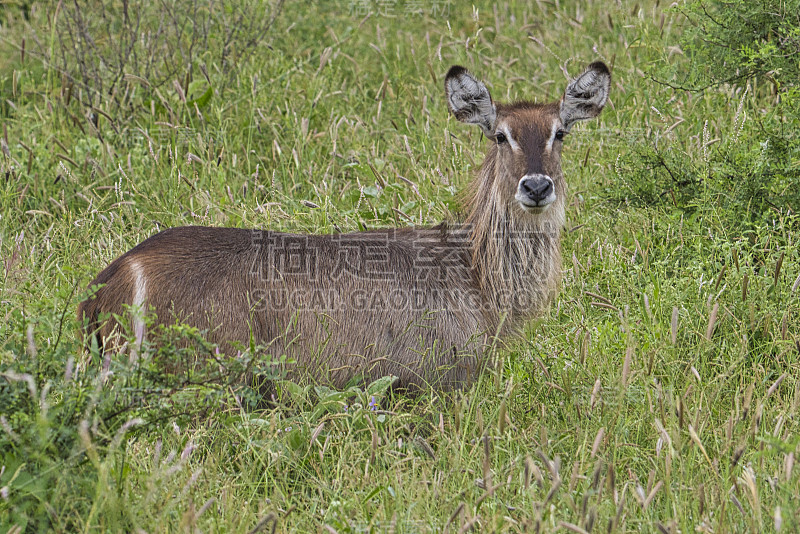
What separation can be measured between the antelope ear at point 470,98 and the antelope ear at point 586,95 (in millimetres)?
358

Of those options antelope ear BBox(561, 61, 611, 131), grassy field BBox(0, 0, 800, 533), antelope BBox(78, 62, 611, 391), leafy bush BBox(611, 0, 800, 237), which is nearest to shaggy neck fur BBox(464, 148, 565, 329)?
antelope BBox(78, 62, 611, 391)

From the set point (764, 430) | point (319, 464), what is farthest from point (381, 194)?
point (764, 430)

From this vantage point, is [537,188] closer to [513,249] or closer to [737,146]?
[513,249]

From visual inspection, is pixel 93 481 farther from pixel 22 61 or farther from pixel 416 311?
pixel 22 61

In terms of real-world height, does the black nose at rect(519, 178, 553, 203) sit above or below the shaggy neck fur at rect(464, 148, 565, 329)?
above

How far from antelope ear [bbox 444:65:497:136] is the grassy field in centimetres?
55

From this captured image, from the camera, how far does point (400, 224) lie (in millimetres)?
5273

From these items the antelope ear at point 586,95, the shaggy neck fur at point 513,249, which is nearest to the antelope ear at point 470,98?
the shaggy neck fur at point 513,249

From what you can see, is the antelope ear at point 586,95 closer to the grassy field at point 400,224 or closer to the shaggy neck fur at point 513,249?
the shaggy neck fur at point 513,249

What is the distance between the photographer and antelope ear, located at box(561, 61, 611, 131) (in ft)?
14.4

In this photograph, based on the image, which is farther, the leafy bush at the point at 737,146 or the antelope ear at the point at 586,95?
the leafy bush at the point at 737,146

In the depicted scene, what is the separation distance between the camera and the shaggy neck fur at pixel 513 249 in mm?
4285

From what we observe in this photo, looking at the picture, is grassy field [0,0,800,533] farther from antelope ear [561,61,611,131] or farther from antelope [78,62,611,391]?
antelope ear [561,61,611,131]

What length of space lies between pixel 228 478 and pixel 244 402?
0.60 meters
